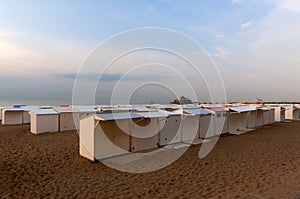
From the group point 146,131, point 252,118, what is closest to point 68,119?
point 146,131

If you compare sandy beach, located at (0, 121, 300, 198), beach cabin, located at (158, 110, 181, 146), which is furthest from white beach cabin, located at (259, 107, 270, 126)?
beach cabin, located at (158, 110, 181, 146)

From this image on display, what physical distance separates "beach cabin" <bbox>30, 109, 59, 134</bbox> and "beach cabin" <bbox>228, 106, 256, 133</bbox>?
46.1ft

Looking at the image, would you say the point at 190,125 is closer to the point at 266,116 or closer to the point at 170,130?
the point at 170,130

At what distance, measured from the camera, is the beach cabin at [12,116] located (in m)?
21.4

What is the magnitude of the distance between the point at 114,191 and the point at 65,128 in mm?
13089

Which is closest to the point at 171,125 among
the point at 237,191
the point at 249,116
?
the point at 237,191

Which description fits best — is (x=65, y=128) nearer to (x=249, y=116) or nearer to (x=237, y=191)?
(x=237, y=191)

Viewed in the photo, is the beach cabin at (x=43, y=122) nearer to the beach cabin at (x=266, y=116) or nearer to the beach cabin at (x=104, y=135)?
the beach cabin at (x=104, y=135)

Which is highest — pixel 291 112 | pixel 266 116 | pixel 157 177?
pixel 291 112

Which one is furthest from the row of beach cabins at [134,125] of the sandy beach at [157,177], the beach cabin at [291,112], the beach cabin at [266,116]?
the beach cabin at [291,112]

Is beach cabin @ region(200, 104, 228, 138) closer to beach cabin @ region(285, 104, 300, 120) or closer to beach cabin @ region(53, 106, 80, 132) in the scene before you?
beach cabin @ region(53, 106, 80, 132)

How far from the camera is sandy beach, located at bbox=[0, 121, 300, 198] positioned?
6.03 metres

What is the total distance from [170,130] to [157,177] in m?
5.56

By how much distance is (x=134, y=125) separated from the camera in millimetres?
10711
